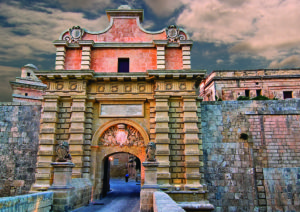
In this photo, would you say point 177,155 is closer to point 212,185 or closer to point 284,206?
point 212,185

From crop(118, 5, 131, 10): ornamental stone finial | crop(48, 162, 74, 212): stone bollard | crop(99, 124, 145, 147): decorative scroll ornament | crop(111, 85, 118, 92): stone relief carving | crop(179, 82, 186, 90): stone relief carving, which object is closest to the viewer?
crop(48, 162, 74, 212): stone bollard

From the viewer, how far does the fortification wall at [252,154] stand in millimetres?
13734

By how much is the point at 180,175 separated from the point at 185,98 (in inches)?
156

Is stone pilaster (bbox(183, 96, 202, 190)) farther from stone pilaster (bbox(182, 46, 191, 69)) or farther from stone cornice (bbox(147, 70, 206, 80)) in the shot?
stone pilaster (bbox(182, 46, 191, 69))

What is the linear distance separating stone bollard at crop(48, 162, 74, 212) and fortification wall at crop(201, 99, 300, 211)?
7687 millimetres

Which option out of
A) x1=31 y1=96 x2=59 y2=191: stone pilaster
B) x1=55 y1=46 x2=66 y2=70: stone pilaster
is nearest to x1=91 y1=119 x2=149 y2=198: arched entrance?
x1=31 y1=96 x2=59 y2=191: stone pilaster

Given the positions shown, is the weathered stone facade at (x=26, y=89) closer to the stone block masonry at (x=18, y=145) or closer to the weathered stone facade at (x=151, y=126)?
the stone block masonry at (x=18, y=145)

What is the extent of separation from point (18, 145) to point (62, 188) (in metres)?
6.72

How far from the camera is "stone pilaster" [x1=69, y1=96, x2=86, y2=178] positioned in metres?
12.3

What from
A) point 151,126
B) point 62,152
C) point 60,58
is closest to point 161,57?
point 151,126

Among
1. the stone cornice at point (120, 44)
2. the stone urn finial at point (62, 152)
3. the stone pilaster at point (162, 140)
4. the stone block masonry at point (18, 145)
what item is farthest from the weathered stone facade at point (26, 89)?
the stone urn finial at point (62, 152)

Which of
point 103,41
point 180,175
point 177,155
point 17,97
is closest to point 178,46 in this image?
point 103,41

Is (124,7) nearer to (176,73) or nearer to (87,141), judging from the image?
(176,73)

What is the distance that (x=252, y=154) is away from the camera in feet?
46.8
